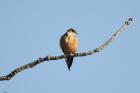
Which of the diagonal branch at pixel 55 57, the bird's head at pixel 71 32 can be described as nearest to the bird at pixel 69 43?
the bird's head at pixel 71 32

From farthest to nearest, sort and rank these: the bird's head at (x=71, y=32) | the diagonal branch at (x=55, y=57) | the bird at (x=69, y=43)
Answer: the bird's head at (x=71, y=32)
the bird at (x=69, y=43)
the diagonal branch at (x=55, y=57)

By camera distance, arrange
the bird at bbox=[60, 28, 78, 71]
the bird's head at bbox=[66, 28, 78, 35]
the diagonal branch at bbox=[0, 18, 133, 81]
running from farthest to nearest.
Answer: the bird's head at bbox=[66, 28, 78, 35]
the bird at bbox=[60, 28, 78, 71]
the diagonal branch at bbox=[0, 18, 133, 81]

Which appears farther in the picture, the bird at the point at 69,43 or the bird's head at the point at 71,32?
the bird's head at the point at 71,32

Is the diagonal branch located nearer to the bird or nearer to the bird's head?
the bird

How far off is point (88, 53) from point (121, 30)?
2.06 feet

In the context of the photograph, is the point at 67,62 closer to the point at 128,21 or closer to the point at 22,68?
the point at 128,21

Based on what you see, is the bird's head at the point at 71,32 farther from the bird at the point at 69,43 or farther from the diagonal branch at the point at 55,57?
the diagonal branch at the point at 55,57

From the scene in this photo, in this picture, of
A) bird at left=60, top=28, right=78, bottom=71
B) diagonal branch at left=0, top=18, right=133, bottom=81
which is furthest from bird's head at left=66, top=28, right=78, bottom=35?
diagonal branch at left=0, top=18, right=133, bottom=81

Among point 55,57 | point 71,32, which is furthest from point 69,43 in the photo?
point 55,57

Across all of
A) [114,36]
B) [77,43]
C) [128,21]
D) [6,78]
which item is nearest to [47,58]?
[6,78]

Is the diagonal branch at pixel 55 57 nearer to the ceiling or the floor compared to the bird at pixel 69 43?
nearer to the floor

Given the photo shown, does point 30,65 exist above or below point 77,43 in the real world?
below

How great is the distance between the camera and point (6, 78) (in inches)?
134

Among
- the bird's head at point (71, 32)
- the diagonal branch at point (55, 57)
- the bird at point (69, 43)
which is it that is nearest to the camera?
the diagonal branch at point (55, 57)
